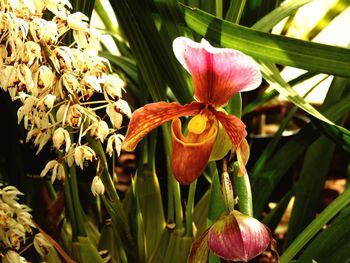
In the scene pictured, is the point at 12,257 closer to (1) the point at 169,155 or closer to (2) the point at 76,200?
(2) the point at 76,200

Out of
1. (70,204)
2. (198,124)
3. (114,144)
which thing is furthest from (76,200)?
(198,124)

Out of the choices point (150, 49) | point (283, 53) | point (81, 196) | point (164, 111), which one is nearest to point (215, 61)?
point (164, 111)

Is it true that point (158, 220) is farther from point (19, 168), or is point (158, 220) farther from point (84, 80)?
point (84, 80)

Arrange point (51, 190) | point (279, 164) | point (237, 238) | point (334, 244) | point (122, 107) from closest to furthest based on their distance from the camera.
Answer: point (237, 238) < point (122, 107) < point (334, 244) < point (279, 164) < point (51, 190)

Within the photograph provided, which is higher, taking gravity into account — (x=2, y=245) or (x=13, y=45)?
(x=13, y=45)

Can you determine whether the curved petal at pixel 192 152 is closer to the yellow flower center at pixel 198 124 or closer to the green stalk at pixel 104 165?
the yellow flower center at pixel 198 124

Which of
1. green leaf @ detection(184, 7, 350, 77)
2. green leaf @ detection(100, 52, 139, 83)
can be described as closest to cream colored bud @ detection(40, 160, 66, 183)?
green leaf @ detection(184, 7, 350, 77)
